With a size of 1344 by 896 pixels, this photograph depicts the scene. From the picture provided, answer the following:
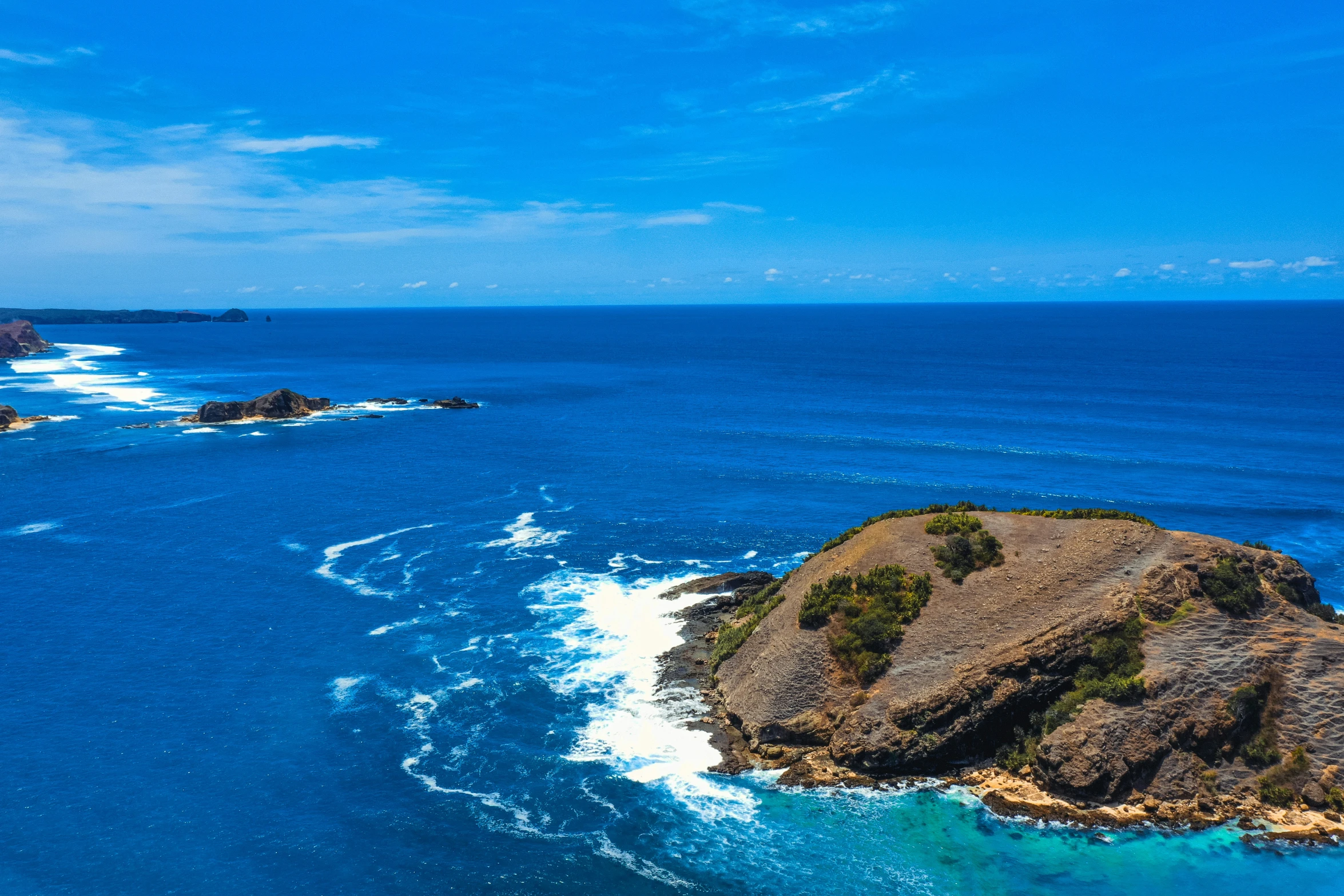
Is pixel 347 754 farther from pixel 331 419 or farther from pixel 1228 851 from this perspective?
pixel 331 419

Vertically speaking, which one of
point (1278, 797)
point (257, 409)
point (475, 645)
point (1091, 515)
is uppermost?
point (257, 409)

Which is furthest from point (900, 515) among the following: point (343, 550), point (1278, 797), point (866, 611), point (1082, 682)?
point (343, 550)

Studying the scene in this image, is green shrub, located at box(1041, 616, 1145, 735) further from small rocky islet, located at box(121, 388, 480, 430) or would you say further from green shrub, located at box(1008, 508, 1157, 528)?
small rocky islet, located at box(121, 388, 480, 430)

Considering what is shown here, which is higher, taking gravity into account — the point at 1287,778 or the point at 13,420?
the point at 13,420

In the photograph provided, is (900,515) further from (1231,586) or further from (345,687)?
(345,687)

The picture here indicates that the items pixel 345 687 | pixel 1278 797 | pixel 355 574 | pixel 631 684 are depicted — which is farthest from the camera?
pixel 355 574

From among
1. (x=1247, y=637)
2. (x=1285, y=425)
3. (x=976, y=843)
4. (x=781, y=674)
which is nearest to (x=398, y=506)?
(x=781, y=674)

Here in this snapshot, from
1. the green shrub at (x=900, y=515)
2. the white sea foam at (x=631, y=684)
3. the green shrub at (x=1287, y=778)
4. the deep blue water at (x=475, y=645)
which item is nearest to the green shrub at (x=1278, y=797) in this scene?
the green shrub at (x=1287, y=778)

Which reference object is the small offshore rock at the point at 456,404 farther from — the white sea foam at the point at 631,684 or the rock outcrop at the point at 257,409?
the white sea foam at the point at 631,684
